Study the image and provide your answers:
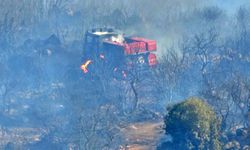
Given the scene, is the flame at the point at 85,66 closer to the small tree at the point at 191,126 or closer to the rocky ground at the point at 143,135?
the rocky ground at the point at 143,135

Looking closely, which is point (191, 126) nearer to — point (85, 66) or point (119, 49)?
point (119, 49)

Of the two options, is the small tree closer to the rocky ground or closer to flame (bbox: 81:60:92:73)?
the rocky ground

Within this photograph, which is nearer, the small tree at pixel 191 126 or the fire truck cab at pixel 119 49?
the small tree at pixel 191 126

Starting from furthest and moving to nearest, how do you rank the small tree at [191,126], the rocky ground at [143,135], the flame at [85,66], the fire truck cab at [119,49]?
the flame at [85,66] → the fire truck cab at [119,49] → the rocky ground at [143,135] → the small tree at [191,126]

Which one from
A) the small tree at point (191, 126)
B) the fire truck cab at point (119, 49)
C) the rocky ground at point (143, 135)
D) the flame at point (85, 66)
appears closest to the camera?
the small tree at point (191, 126)

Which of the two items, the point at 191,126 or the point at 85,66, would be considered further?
the point at 85,66

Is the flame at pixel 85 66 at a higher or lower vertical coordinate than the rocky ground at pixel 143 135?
higher

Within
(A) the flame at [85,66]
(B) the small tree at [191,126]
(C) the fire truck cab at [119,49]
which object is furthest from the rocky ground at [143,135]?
(A) the flame at [85,66]

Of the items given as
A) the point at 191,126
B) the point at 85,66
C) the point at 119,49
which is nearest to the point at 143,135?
the point at 191,126

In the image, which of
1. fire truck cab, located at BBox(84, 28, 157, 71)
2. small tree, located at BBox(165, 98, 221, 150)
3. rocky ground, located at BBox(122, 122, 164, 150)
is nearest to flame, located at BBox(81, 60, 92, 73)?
fire truck cab, located at BBox(84, 28, 157, 71)
